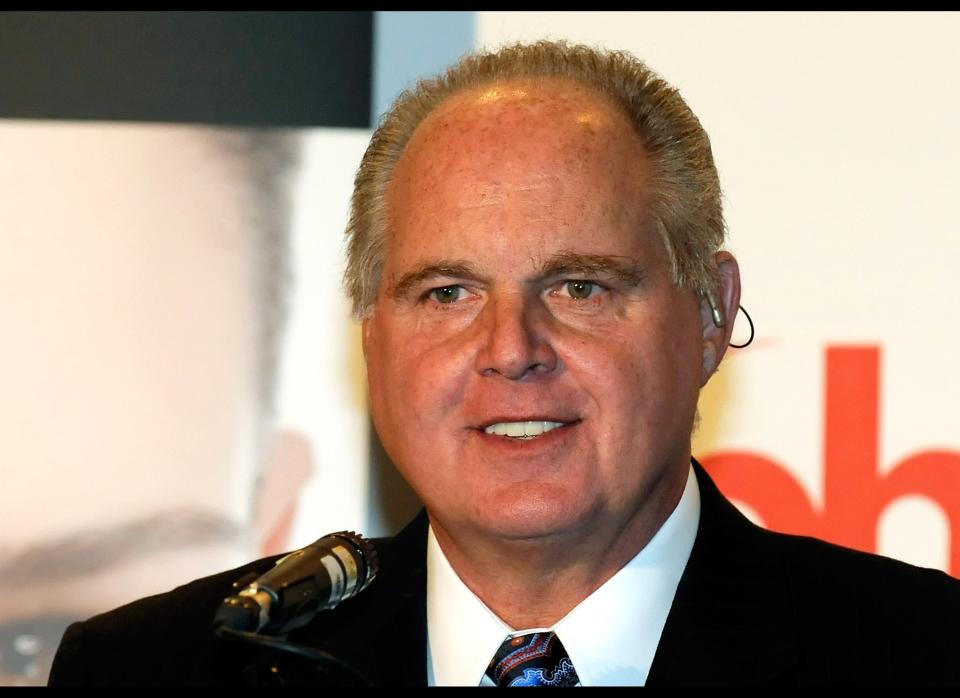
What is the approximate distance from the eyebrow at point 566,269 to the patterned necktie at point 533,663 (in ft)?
2.13

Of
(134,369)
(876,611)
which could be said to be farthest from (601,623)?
(134,369)

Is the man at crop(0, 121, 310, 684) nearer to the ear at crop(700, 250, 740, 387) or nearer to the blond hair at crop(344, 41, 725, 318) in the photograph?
the blond hair at crop(344, 41, 725, 318)

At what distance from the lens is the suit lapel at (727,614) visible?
7.72ft

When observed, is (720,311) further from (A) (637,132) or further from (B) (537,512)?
(B) (537,512)

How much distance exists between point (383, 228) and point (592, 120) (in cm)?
46

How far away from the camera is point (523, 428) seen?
7.80 feet

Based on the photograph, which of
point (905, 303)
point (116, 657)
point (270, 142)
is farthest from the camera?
point (270, 142)

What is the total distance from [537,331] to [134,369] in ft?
3.89

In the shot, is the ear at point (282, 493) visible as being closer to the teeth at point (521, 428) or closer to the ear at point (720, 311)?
the teeth at point (521, 428)

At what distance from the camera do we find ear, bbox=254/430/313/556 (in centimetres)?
314

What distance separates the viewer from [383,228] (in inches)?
104

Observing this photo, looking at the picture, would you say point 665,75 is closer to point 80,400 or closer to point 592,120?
point 592,120

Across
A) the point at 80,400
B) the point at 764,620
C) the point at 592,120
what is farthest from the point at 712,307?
the point at 80,400

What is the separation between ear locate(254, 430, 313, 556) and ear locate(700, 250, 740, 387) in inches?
40.0
